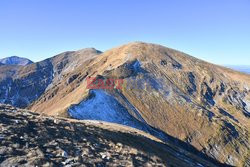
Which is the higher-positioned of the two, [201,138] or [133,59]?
[133,59]

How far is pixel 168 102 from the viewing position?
105062 millimetres

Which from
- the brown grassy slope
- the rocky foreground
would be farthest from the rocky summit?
the rocky foreground

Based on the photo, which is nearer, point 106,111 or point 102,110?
point 102,110

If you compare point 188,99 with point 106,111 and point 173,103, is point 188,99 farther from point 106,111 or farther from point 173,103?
point 106,111

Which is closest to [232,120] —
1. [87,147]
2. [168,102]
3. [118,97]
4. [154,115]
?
[168,102]

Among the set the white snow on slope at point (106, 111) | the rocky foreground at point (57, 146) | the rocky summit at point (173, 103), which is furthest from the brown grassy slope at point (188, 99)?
the rocky foreground at point (57, 146)

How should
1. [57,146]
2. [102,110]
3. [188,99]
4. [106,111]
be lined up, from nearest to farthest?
[57,146] → [102,110] → [106,111] → [188,99]

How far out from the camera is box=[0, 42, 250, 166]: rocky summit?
277 feet

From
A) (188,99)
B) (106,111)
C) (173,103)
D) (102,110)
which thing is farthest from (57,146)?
(188,99)

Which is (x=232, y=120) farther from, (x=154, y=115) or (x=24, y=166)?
(x=24, y=166)

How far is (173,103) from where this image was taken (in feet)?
345

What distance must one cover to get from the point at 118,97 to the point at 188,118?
82.7ft

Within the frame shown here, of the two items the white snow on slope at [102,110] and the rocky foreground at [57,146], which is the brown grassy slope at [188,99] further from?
the rocky foreground at [57,146]

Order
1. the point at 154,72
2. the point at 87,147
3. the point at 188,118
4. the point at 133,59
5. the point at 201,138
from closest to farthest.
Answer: the point at 87,147
the point at 201,138
the point at 188,118
the point at 154,72
the point at 133,59
